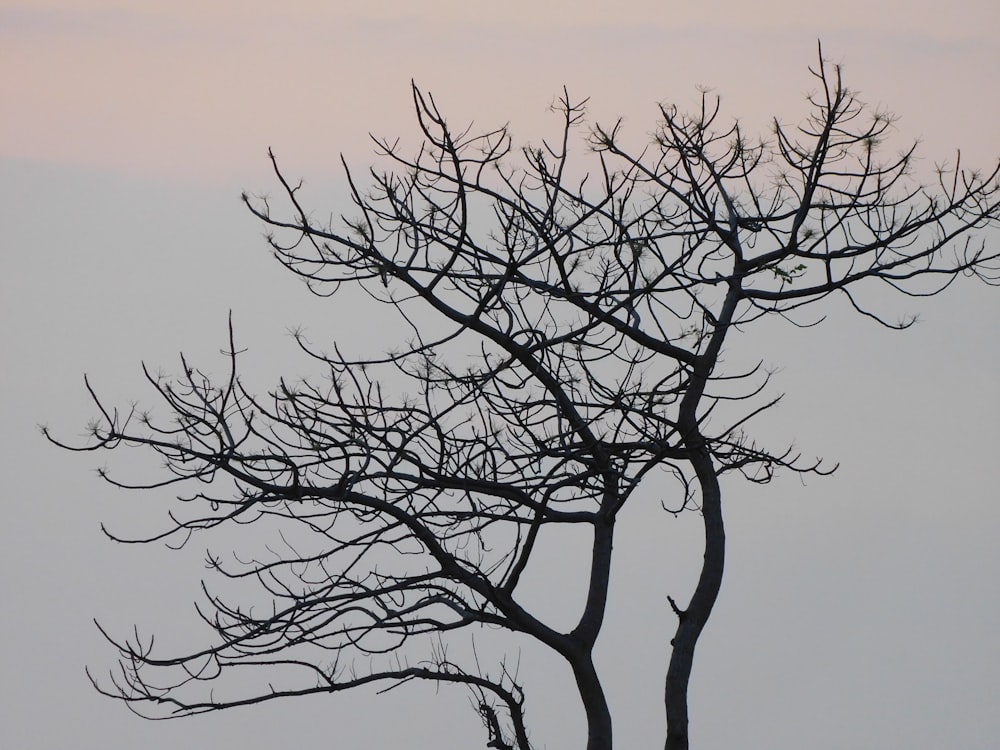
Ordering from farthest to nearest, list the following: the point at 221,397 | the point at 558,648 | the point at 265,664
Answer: the point at 558,648 → the point at 265,664 → the point at 221,397

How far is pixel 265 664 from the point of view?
4.00 m

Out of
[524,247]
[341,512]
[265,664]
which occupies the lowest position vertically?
[265,664]

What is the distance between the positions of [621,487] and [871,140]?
4.93ft

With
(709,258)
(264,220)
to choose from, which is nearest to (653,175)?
(709,258)

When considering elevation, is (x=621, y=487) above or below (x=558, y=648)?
above

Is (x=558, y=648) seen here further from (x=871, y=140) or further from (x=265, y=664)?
(x=871, y=140)

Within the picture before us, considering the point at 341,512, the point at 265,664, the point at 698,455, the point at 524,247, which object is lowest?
the point at 265,664

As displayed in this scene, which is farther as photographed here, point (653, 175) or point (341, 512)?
point (653, 175)

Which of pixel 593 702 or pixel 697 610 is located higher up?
pixel 697 610

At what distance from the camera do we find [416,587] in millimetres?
4203

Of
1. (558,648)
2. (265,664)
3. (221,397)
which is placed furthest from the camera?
(558,648)

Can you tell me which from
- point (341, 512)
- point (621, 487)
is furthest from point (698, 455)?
point (341, 512)

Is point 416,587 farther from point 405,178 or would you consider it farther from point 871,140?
point 871,140

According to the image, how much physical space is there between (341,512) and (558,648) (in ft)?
3.12
